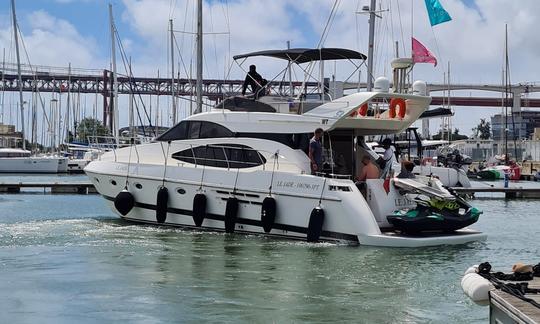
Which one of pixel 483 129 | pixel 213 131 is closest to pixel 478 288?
pixel 213 131

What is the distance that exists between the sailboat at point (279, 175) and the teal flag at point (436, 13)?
2588 millimetres

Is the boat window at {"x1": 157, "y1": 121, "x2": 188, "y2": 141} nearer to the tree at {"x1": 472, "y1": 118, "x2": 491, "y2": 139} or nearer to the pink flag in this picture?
the pink flag

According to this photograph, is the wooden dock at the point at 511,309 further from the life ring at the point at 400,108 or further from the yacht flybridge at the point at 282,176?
the life ring at the point at 400,108

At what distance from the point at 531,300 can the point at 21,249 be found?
11373mm

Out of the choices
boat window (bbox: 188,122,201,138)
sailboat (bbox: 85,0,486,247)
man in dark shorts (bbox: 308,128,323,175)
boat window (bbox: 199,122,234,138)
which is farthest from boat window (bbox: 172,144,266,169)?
man in dark shorts (bbox: 308,128,323,175)

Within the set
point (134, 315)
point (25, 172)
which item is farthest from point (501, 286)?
point (25, 172)

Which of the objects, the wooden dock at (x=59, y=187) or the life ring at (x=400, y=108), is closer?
the life ring at (x=400, y=108)

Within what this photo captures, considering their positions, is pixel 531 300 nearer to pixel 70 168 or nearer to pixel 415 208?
pixel 415 208

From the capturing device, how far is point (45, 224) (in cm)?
1970

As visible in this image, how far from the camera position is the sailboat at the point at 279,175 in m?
16.3

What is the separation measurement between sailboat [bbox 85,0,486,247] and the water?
495 millimetres

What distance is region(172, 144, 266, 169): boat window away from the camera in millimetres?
18062

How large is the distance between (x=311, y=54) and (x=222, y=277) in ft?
27.5

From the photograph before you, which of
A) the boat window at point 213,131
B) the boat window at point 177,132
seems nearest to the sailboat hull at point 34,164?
the boat window at point 177,132
